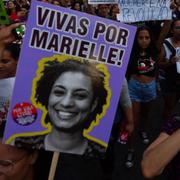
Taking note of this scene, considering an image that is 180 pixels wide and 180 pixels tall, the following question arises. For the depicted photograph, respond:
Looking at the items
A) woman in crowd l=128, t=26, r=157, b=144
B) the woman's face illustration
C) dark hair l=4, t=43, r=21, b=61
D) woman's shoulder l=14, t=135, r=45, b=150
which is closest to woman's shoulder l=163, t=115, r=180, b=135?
the woman's face illustration

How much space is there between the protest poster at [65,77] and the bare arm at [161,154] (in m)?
0.28

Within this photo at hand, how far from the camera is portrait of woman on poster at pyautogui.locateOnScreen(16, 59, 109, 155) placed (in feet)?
6.97

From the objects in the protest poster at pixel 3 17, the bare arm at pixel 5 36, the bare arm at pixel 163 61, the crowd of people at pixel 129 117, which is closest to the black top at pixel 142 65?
the crowd of people at pixel 129 117

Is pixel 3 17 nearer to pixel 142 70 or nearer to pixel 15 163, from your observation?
pixel 15 163

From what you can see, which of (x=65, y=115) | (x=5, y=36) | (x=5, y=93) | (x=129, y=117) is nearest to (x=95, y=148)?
(x=65, y=115)

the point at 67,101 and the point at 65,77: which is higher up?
the point at 65,77

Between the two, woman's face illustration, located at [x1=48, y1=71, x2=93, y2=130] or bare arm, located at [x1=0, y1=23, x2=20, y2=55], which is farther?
bare arm, located at [x1=0, y1=23, x2=20, y2=55]

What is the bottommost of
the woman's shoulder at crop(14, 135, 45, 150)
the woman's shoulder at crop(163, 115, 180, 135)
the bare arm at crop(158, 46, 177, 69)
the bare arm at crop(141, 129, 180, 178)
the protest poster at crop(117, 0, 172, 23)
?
the woman's shoulder at crop(14, 135, 45, 150)

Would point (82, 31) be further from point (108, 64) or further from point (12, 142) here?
point (12, 142)

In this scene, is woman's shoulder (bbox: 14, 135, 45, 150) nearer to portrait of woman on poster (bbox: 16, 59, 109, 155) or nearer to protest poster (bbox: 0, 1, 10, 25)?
portrait of woman on poster (bbox: 16, 59, 109, 155)

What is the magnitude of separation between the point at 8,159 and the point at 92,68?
609 mm

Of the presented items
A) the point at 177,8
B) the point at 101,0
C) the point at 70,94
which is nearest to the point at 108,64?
the point at 70,94

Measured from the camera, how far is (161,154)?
6.40 feet

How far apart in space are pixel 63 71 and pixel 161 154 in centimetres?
62
